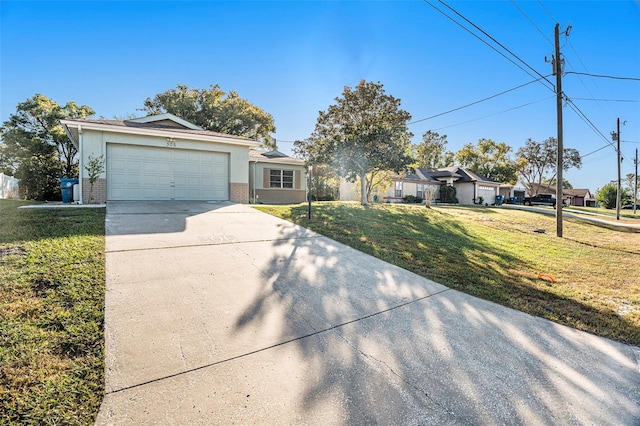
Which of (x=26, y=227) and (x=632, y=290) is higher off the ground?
(x=26, y=227)

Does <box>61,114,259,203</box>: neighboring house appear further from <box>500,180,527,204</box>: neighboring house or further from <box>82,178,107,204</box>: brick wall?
<box>500,180,527,204</box>: neighboring house

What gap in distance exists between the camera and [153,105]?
27938 millimetres

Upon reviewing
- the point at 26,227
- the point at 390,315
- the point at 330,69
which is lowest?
the point at 390,315

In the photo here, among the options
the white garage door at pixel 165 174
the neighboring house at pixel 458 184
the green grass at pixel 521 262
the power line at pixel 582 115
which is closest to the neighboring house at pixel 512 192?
the neighboring house at pixel 458 184

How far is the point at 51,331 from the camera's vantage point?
2.62 meters

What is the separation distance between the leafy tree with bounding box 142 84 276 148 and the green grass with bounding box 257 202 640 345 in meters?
20.0

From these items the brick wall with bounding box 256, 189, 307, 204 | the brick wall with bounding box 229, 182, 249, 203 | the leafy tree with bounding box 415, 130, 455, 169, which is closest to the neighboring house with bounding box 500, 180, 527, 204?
the leafy tree with bounding box 415, 130, 455, 169

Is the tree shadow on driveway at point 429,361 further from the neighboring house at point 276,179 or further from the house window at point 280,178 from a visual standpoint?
the house window at point 280,178

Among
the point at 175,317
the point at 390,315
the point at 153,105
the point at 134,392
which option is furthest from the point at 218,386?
the point at 153,105

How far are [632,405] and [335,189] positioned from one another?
79.8 feet

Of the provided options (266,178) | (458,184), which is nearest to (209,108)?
(266,178)

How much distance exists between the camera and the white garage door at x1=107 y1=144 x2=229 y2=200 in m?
11.3

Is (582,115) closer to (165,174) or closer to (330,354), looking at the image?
(330,354)

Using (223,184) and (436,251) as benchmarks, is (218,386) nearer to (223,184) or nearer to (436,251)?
(436,251)
